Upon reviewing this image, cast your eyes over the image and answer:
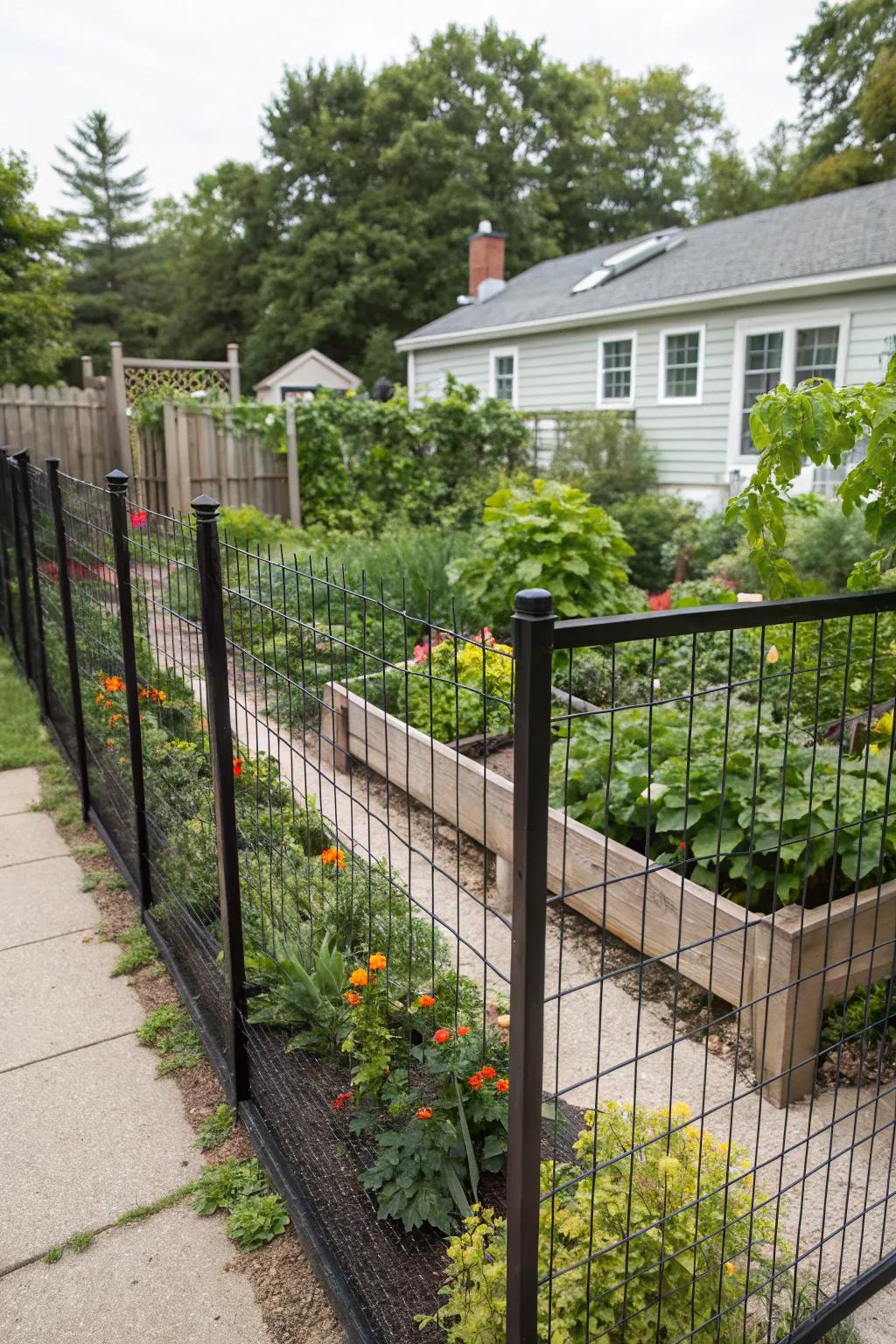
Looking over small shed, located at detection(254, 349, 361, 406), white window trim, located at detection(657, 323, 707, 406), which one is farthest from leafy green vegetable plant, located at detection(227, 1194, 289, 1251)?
small shed, located at detection(254, 349, 361, 406)

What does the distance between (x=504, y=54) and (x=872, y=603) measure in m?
38.5

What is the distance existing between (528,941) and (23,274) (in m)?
17.2

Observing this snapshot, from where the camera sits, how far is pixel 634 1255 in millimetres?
1599

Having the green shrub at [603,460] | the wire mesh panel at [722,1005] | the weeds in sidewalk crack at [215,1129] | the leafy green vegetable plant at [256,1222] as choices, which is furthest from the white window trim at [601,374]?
the leafy green vegetable plant at [256,1222]

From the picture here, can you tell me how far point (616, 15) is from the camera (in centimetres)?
3894

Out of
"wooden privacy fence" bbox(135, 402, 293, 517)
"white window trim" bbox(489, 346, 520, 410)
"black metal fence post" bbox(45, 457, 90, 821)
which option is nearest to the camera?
"black metal fence post" bbox(45, 457, 90, 821)

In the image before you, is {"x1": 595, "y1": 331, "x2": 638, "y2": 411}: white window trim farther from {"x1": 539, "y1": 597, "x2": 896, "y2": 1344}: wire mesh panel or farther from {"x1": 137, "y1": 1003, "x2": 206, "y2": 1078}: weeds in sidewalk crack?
{"x1": 137, "y1": 1003, "x2": 206, "y2": 1078}: weeds in sidewalk crack

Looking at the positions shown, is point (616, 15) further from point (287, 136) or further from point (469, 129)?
point (287, 136)

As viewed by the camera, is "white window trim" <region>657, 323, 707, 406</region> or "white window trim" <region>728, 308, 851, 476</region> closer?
"white window trim" <region>728, 308, 851, 476</region>

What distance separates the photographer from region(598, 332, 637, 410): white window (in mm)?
13430

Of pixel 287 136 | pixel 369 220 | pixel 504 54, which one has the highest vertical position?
pixel 504 54

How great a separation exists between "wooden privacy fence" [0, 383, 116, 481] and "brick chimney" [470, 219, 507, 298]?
11.1m

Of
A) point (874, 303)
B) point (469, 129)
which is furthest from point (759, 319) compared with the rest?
point (469, 129)

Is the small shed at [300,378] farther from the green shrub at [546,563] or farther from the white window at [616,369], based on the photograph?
the green shrub at [546,563]
